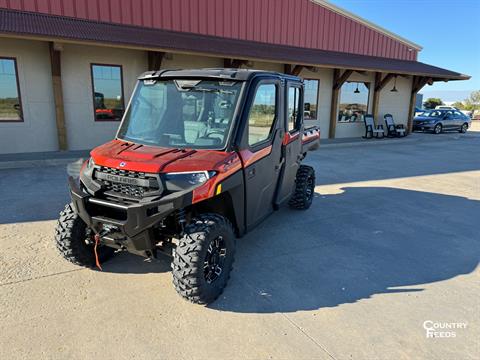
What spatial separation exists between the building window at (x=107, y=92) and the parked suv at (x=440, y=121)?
1820 cm

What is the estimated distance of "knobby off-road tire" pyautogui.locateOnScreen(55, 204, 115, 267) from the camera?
340 centimetres

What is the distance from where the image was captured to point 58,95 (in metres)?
9.68

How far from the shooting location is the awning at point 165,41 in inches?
335

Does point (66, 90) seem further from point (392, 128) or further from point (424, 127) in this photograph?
point (424, 127)

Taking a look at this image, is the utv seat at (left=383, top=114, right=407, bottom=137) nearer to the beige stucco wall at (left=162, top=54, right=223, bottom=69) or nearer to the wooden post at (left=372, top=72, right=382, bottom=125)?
the wooden post at (left=372, top=72, right=382, bottom=125)

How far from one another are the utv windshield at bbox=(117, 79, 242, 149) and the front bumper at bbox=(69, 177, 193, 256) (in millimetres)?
763

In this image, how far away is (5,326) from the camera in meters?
2.73

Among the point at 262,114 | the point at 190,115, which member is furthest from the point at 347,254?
the point at 190,115

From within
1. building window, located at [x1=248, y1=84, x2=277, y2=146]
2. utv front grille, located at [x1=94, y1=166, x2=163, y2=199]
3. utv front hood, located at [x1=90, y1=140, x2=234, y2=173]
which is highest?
building window, located at [x1=248, y1=84, x2=277, y2=146]

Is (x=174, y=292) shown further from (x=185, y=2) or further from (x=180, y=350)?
(x=185, y=2)

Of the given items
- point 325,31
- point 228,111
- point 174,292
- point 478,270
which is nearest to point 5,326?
point 174,292

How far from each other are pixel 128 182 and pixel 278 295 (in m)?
1.72

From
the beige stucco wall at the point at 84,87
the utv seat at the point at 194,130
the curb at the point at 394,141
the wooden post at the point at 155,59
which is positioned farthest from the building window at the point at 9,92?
the curb at the point at 394,141

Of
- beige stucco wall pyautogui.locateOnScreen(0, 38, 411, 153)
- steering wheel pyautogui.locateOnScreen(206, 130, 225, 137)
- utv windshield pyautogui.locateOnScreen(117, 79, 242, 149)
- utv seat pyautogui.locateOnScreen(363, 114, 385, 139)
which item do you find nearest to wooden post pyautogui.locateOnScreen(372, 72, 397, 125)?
utv seat pyautogui.locateOnScreen(363, 114, 385, 139)
